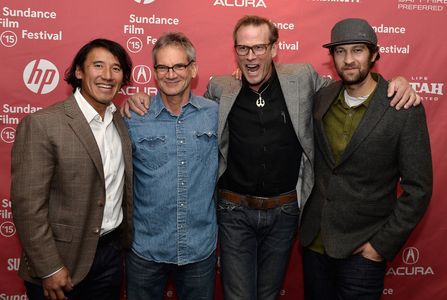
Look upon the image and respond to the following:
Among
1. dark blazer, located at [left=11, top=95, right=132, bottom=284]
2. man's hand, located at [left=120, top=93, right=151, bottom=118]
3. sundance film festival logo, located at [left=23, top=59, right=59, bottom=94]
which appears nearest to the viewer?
dark blazer, located at [left=11, top=95, right=132, bottom=284]

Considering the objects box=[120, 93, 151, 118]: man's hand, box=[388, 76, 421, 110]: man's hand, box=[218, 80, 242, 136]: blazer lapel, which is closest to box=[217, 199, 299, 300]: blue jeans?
box=[218, 80, 242, 136]: blazer lapel

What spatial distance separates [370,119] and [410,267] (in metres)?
1.67

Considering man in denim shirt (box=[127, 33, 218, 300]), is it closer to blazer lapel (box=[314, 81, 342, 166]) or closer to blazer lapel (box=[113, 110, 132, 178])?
blazer lapel (box=[113, 110, 132, 178])

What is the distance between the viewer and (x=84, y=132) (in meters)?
1.85

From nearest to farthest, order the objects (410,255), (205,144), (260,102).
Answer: (205,144) → (260,102) → (410,255)

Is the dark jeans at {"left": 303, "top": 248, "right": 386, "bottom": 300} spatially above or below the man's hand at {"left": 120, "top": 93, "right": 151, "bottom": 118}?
below

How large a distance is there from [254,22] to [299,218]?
41.4 inches

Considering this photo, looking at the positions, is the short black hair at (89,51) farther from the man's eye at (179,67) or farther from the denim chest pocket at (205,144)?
the denim chest pocket at (205,144)

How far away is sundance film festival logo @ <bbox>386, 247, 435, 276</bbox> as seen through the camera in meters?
3.12

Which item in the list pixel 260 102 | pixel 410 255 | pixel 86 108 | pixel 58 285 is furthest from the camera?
pixel 410 255

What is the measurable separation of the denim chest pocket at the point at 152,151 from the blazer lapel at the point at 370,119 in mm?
850

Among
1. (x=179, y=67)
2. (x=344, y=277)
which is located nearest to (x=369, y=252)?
(x=344, y=277)

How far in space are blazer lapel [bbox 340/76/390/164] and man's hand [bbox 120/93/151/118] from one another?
989 mm

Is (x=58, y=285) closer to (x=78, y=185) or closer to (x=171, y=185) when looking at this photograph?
(x=78, y=185)
